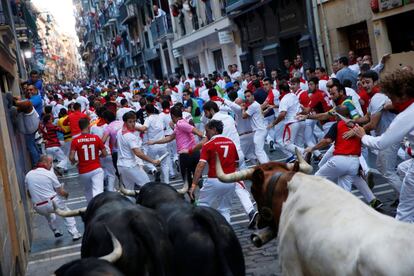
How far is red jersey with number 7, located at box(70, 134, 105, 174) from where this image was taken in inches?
413

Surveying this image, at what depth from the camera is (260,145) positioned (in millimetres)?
13125

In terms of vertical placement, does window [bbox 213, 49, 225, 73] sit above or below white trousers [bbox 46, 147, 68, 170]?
above

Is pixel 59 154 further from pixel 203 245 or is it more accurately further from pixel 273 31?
pixel 273 31

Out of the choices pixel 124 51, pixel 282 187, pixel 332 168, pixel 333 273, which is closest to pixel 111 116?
pixel 332 168

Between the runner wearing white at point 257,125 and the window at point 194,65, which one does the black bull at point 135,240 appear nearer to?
the runner wearing white at point 257,125

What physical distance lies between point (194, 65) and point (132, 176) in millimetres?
31517

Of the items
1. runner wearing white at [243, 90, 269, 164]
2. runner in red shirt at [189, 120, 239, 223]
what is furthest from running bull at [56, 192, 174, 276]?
runner wearing white at [243, 90, 269, 164]

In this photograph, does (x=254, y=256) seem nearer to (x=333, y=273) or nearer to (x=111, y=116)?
(x=333, y=273)

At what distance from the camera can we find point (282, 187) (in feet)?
15.7

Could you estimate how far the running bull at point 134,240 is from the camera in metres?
5.50

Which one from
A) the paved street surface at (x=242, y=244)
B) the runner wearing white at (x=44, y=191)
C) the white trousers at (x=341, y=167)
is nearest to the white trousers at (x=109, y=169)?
the paved street surface at (x=242, y=244)

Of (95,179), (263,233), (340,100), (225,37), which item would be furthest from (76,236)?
(225,37)

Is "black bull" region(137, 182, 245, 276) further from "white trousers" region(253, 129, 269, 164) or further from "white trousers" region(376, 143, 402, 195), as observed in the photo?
"white trousers" region(253, 129, 269, 164)

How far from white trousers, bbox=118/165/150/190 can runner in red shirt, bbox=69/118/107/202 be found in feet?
1.55
